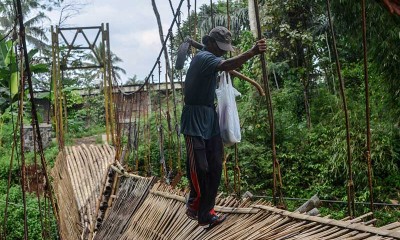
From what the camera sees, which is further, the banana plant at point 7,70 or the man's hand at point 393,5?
the banana plant at point 7,70

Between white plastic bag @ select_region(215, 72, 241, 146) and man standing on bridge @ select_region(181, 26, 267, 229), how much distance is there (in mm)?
32

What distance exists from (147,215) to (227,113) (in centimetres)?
115

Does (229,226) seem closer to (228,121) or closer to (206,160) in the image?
(206,160)

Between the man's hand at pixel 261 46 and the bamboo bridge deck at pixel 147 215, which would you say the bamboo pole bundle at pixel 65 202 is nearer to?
the bamboo bridge deck at pixel 147 215

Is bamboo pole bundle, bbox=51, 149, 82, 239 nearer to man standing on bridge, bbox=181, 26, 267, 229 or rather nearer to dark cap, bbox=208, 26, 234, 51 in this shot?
man standing on bridge, bbox=181, 26, 267, 229

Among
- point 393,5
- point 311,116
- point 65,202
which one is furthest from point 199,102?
point 311,116

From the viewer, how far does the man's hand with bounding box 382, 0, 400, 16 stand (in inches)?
30.4

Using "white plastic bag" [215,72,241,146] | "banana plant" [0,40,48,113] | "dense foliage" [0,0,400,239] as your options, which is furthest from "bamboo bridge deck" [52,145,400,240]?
"banana plant" [0,40,48,113]

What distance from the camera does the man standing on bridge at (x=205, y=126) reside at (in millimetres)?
2305

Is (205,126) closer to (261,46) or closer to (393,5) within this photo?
(261,46)

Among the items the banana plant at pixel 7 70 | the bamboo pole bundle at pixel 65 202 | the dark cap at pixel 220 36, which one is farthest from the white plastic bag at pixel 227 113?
Answer: the banana plant at pixel 7 70

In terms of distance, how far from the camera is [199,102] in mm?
2354

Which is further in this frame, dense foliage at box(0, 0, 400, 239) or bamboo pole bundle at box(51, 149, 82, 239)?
dense foliage at box(0, 0, 400, 239)

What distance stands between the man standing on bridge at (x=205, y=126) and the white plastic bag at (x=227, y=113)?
Answer: 0.11ft
